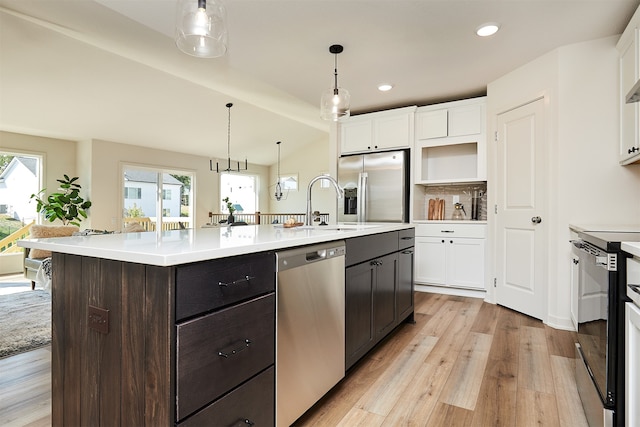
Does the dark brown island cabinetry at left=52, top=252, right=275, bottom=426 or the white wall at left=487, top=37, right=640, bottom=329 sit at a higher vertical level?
the white wall at left=487, top=37, right=640, bottom=329

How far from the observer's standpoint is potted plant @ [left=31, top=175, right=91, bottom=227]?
593 centimetres

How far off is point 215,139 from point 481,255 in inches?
237

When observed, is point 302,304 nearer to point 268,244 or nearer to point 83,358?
point 268,244

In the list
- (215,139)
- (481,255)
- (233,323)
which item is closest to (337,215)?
(481,255)

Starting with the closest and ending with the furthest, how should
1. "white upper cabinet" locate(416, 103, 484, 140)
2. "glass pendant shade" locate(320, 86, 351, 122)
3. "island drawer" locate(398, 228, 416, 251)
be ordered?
"island drawer" locate(398, 228, 416, 251) → "glass pendant shade" locate(320, 86, 351, 122) → "white upper cabinet" locate(416, 103, 484, 140)

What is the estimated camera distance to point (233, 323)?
1195 mm

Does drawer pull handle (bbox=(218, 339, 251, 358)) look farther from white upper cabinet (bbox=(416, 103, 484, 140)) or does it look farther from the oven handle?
white upper cabinet (bbox=(416, 103, 484, 140))

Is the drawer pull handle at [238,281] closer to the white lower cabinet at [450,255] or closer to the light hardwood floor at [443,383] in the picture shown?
the light hardwood floor at [443,383]

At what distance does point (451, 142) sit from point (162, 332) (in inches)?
157

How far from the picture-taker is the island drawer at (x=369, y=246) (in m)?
1.99

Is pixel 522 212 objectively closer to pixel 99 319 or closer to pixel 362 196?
pixel 362 196

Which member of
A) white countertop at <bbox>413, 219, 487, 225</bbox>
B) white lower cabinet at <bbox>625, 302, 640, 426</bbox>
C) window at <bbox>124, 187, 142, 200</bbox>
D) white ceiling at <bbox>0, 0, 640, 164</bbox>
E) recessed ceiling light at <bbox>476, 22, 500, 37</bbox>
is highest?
white ceiling at <bbox>0, 0, 640, 164</bbox>

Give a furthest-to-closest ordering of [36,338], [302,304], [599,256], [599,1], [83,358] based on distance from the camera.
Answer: [36,338] < [599,1] < [302,304] < [599,256] < [83,358]

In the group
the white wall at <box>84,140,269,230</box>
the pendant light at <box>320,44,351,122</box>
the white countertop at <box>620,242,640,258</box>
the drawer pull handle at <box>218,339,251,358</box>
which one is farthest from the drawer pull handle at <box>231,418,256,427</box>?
the white wall at <box>84,140,269,230</box>
